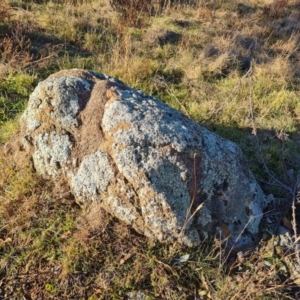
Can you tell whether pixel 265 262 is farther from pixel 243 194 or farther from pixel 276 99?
pixel 276 99

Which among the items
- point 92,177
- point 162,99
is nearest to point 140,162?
point 92,177

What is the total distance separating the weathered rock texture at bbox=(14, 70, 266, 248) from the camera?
2.79 metres

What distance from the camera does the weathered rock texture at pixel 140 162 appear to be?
9.17ft

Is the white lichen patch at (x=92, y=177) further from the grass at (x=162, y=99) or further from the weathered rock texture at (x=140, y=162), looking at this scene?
the grass at (x=162, y=99)

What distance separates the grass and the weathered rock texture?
0.56 ft

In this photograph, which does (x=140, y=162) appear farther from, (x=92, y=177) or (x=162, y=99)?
(x=162, y=99)

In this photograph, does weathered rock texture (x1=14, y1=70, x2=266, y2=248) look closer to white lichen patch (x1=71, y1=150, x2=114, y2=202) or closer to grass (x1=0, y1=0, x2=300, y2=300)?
white lichen patch (x1=71, y1=150, x2=114, y2=202)

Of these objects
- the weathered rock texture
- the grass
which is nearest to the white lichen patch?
the weathered rock texture

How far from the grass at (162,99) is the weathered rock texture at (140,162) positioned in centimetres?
17

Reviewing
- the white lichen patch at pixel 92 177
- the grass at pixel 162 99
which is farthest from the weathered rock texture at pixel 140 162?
the grass at pixel 162 99

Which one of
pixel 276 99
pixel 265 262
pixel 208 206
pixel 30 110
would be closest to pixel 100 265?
pixel 208 206

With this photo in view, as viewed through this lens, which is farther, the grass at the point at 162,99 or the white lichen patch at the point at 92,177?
the white lichen patch at the point at 92,177

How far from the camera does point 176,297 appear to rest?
2.64m

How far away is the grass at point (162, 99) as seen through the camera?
2.71 metres
